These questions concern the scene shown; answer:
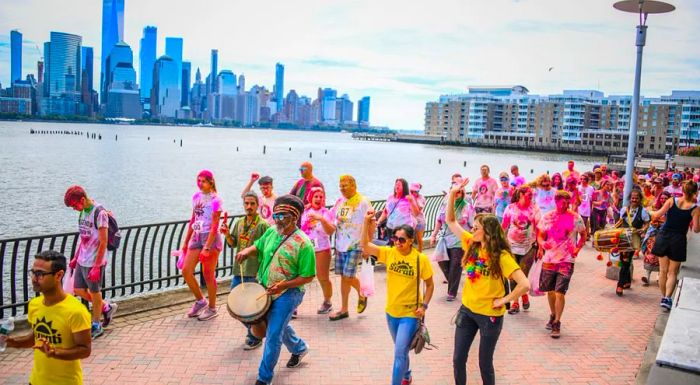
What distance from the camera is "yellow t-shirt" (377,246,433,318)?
17.7 ft

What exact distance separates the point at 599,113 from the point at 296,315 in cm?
20899

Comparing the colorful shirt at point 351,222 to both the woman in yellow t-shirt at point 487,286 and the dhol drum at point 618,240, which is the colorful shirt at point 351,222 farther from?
the dhol drum at point 618,240

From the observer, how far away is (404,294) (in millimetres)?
5395

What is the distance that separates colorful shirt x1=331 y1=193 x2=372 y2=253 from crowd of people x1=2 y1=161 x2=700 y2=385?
1 centimetres

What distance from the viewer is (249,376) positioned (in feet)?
20.0

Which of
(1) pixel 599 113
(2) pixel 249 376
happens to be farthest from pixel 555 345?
(1) pixel 599 113

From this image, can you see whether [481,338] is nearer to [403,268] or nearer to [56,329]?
[403,268]

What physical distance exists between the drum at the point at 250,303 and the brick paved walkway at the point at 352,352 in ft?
2.91

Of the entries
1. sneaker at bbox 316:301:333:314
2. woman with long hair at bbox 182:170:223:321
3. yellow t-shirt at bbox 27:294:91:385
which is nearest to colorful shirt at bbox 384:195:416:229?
sneaker at bbox 316:301:333:314

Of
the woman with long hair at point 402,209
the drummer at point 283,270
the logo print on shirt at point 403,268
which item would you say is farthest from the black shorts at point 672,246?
the drummer at point 283,270

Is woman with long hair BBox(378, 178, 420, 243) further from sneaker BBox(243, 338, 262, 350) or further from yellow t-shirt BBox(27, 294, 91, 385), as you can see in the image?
yellow t-shirt BBox(27, 294, 91, 385)

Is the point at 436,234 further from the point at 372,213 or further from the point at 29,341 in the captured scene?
the point at 29,341

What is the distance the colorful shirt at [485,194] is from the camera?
12.6m

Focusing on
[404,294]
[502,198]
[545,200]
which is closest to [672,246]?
[545,200]
